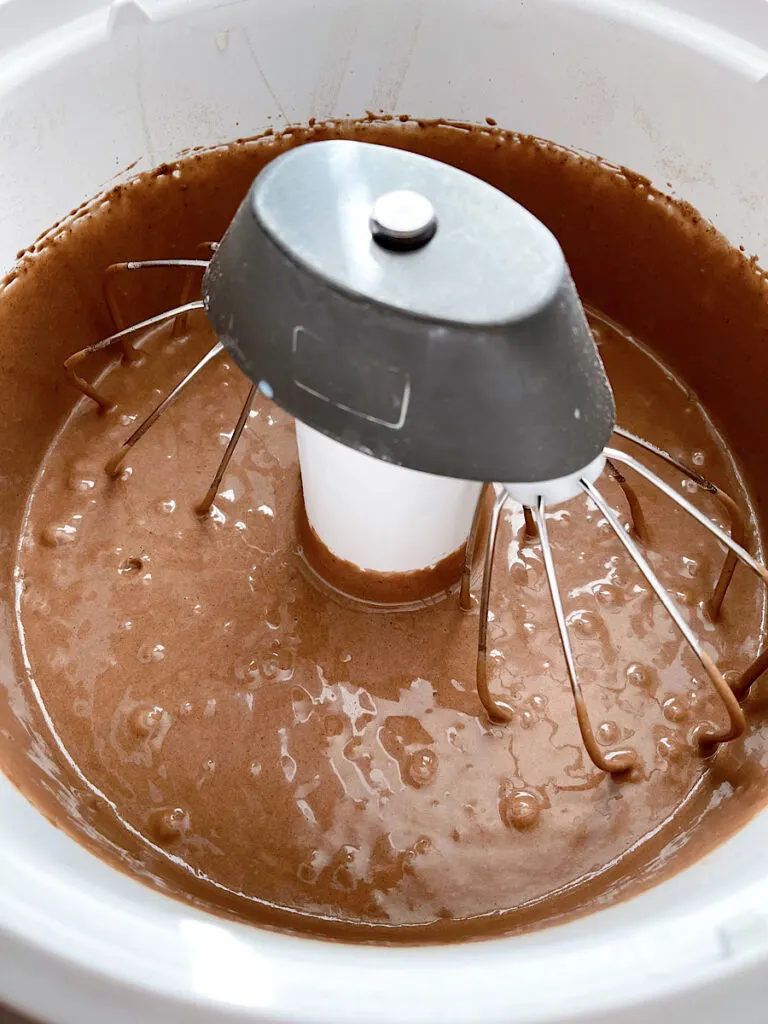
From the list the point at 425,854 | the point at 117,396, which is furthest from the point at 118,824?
the point at 117,396

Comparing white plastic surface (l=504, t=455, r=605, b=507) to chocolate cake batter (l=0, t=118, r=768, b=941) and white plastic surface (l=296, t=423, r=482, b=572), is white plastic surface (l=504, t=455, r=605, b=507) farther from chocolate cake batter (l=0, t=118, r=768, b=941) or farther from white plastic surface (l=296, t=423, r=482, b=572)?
chocolate cake batter (l=0, t=118, r=768, b=941)

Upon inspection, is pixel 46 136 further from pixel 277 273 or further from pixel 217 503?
pixel 277 273

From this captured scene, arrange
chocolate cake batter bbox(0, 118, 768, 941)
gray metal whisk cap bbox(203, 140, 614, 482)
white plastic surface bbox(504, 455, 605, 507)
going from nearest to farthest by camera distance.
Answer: gray metal whisk cap bbox(203, 140, 614, 482)
white plastic surface bbox(504, 455, 605, 507)
chocolate cake batter bbox(0, 118, 768, 941)

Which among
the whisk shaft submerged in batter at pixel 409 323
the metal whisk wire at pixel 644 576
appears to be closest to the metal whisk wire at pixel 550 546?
the metal whisk wire at pixel 644 576

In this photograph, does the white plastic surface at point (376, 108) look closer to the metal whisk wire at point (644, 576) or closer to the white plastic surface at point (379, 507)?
the metal whisk wire at point (644, 576)

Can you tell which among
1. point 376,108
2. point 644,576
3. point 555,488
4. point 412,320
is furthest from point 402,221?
point 376,108

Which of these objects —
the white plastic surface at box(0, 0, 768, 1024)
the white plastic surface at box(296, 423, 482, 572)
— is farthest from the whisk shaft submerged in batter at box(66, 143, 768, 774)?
the white plastic surface at box(0, 0, 768, 1024)
